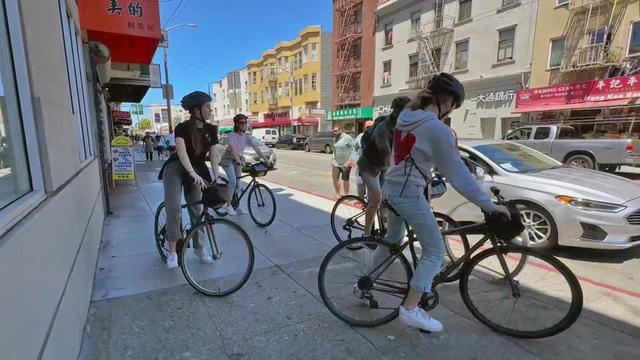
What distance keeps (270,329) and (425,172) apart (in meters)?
1.74

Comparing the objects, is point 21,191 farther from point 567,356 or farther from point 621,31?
point 621,31

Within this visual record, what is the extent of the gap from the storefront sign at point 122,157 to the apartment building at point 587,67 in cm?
1499

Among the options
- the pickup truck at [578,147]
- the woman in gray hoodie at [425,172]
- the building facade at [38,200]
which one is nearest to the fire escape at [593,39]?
the pickup truck at [578,147]

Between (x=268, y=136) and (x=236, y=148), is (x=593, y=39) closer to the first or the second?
(x=236, y=148)

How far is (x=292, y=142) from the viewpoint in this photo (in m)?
31.0

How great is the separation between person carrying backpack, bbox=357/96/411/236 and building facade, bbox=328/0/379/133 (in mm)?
25925

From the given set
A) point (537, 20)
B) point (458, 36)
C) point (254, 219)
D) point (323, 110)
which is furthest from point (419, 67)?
point (254, 219)

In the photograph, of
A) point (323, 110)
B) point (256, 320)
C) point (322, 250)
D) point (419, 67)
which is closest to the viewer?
point (256, 320)

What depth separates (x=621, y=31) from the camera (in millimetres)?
14953

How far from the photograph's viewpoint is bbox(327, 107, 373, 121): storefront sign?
1150 inches

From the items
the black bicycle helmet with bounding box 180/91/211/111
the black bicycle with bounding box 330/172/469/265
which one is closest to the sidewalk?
the black bicycle with bounding box 330/172/469/265

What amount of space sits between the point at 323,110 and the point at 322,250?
34282 mm

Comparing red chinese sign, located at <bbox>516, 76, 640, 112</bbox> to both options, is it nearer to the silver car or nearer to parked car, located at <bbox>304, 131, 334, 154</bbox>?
parked car, located at <bbox>304, 131, 334, 154</bbox>

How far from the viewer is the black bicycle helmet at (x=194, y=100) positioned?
343cm
